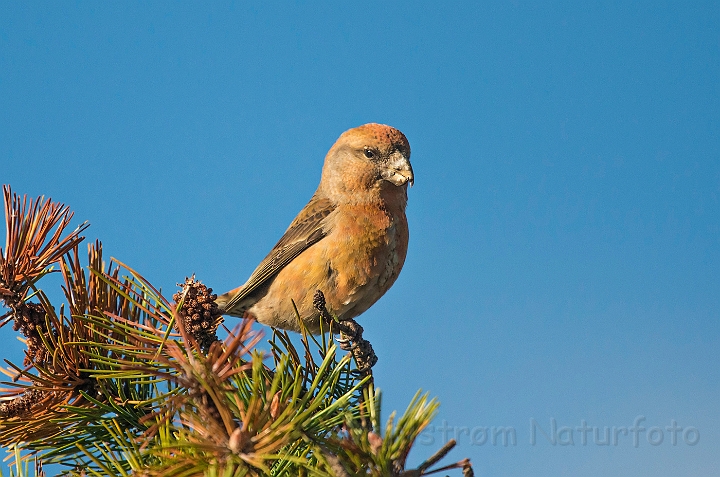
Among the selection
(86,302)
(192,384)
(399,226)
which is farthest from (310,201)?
(192,384)

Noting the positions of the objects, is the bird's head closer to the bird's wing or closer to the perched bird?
the perched bird

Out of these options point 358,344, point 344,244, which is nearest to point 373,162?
point 344,244

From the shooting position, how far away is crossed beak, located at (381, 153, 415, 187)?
17.6ft

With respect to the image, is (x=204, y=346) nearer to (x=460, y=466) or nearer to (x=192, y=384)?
(x=192, y=384)

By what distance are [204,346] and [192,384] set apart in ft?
2.45

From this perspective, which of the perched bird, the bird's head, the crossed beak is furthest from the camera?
the bird's head

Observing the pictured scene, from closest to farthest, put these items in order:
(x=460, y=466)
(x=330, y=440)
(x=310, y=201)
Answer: (x=460, y=466), (x=330, y=440), (x=310, y=201)

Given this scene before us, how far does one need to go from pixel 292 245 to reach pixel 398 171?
1.07 metres

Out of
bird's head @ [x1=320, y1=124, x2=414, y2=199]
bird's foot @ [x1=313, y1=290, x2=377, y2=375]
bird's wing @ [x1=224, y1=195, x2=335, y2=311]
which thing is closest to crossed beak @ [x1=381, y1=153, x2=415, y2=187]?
bird's head @ [x1=320, y1=124, x2=414, y2=199]

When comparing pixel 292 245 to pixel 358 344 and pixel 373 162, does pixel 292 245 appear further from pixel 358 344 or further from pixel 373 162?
pixel 358 344

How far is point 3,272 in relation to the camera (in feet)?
Result: 8.98

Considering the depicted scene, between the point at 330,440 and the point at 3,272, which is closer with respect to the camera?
the point at 330,440

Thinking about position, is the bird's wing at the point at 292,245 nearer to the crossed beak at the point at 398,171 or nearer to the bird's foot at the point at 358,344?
the crossed beak at the point at 398,171

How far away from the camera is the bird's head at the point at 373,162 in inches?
216
